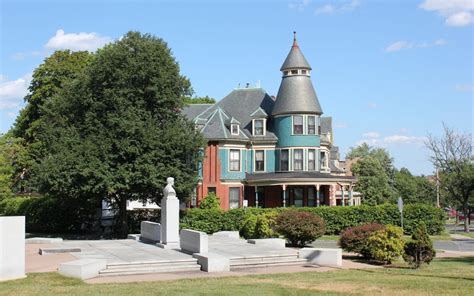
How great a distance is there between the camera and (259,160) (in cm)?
4631

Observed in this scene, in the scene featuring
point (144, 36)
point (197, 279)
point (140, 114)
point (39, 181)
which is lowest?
point (197, 279)

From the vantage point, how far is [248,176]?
45.6 meters

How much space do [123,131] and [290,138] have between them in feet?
54.6

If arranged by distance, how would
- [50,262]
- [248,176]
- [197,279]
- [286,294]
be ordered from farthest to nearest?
[248,176] < [50,262] < [197,279] < [286,294]

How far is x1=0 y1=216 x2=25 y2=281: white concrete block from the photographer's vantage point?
16.5 m

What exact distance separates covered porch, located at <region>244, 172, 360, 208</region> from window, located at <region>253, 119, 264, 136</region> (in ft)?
11.3

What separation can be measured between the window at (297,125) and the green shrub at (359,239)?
22.7 meters

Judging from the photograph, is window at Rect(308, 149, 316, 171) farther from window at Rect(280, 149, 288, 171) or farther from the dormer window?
window at Rect(280, 149, 288, 171)

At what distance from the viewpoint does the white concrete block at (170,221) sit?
2452 cm

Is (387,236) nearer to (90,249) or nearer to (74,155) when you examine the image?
(90,249)

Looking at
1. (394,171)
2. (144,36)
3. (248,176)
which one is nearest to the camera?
(144,36)

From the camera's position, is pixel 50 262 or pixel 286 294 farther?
pixel 50 262

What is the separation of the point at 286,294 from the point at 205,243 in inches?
320

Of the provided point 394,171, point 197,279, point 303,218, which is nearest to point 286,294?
→ point 197,279
